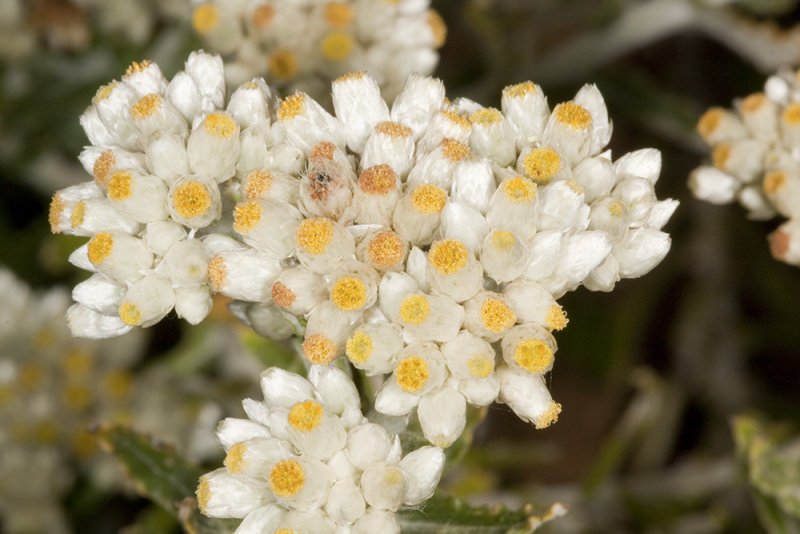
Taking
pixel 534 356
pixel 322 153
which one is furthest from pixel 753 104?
pixel 322 153

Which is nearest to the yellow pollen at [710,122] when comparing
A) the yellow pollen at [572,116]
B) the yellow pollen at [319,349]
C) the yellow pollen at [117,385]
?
the yellow pollen at [572,116]

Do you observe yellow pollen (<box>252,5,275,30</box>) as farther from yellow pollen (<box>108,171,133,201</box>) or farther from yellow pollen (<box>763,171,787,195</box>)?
yellow pollen (<box>763,171,787,195</box>)

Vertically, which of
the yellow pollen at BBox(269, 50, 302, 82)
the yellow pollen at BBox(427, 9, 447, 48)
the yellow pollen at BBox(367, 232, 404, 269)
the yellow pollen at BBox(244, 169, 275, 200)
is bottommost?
the yellow pollen at BBox(367, 232, 404, 269)

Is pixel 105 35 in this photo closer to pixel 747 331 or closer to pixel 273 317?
pixel 273 317

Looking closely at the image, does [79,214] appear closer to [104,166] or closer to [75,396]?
[104,166]

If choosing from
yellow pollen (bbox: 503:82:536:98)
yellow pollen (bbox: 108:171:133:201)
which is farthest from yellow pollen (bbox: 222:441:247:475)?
yellow pollen (bbox: 503:82:536:98)

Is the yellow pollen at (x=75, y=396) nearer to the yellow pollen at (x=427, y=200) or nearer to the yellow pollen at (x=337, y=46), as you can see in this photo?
the yellow pollen at (x=337, y=46)
